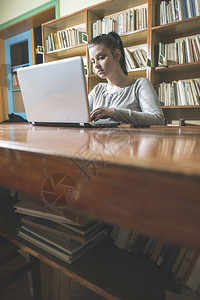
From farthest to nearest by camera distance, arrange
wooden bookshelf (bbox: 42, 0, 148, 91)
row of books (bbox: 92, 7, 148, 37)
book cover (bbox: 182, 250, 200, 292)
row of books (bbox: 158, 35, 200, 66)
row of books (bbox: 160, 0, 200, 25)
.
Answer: wooden bookshelf (bbox: 42, 0, 148, 91)
row of books (bbox: 92, 7, 148, 37)
row of books (bbox: 158, 35, 200, 66)
row of books (bbox: 160, 0, 200, 25)
book cover (bbox: 182, 250, 200, 292)

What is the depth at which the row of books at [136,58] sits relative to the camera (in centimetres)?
273

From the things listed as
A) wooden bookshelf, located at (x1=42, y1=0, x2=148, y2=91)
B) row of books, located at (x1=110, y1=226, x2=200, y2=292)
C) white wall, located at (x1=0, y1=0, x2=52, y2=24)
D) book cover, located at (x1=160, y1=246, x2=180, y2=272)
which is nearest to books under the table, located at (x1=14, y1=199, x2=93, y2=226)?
row of books, located at (x1=110, y1=226, x2=200, y2=292)

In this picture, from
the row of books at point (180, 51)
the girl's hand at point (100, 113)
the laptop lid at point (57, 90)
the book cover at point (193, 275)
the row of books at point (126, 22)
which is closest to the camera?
the book cover at point (193, 275)

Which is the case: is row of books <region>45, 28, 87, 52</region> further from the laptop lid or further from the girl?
the laptop lid

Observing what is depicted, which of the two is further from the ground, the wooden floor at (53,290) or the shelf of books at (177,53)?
the shelf of books at (177,53)

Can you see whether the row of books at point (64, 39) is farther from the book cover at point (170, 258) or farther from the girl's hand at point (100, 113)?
the book cover at point (170, 258)

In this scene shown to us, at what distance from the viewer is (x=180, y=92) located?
2486 mm

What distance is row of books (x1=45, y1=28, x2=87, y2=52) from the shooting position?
314cm

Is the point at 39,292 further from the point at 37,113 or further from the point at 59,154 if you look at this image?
the point at 59,154

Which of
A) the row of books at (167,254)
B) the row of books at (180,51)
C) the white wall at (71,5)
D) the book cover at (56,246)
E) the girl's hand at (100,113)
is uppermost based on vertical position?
the white wall at (71,5)

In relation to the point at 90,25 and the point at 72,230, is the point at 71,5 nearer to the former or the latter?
the point at 90,25

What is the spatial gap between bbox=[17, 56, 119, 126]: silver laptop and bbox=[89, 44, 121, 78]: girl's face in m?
0.85

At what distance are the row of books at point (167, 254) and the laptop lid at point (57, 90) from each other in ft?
1.71

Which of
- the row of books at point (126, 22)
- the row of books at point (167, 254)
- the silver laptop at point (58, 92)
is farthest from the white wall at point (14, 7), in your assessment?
the row of books at point (167, 254)
